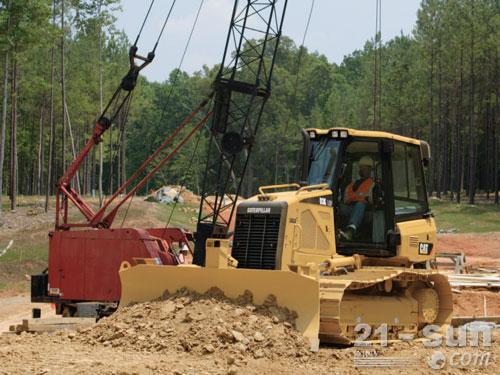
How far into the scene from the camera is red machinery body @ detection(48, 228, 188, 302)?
1706cm

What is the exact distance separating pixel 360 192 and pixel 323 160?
80 centimetres

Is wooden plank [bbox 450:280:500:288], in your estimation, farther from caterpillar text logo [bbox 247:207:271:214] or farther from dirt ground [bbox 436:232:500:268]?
dirt ground [bbox 436:232:500:268]

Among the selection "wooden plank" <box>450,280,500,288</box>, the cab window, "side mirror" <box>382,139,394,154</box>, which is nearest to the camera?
"side mirror" <box>382,139,394,154</box>

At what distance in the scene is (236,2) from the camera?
57.5 feet

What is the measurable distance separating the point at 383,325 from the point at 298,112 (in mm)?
86442

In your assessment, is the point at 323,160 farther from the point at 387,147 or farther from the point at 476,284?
the point at 476,284

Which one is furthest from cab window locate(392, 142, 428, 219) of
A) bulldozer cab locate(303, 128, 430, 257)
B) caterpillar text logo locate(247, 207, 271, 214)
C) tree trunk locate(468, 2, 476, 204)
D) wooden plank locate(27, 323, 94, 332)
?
tree trunk locate(468, 2, 476, 204)

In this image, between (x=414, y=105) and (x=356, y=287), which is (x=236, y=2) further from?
(x=414, y=105)

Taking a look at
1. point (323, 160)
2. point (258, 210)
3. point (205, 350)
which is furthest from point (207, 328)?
point (323, 160)

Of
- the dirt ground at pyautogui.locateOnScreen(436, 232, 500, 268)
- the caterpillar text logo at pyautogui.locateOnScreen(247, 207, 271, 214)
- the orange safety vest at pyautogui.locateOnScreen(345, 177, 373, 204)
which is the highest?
the orange safety vest at pyautogui.locateOnScreen(345, 177, 373, 204)

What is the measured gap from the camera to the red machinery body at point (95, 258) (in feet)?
56.0

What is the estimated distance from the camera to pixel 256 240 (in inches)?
507

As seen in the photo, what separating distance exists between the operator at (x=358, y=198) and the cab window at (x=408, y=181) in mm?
513

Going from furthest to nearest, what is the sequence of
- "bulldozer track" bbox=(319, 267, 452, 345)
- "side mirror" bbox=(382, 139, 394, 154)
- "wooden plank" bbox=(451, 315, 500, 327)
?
"wooden plank" bbox=(451, 315, 500, 327) < "side mirror" bbox=(382, 139, 394, 154) < "bulldozer track" bbox=(319, 267, 452, 345)
